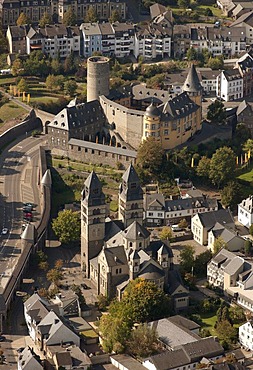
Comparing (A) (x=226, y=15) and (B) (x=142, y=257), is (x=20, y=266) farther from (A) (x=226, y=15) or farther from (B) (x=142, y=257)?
(A) (x=226, y=15)

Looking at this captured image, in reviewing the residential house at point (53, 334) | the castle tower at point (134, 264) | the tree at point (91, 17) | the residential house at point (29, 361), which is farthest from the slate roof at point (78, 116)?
the residential house at point (29, 361)

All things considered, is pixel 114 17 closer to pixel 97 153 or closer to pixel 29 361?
pixel 97 153

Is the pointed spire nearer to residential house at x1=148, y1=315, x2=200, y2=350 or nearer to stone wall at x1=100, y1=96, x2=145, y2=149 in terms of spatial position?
stone wall at x1=100, y1=96, x2=145, y2=149

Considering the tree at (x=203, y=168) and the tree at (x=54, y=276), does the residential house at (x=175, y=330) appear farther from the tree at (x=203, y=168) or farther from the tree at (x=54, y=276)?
the tree at (x=203, y=168)

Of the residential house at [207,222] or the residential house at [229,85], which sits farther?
the residential house at [229,85]

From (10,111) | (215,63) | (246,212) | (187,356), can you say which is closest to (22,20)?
(10,111)

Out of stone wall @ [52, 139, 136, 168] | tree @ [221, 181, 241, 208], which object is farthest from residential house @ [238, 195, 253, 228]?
stone wall @ [52, 139, 136, 168]
